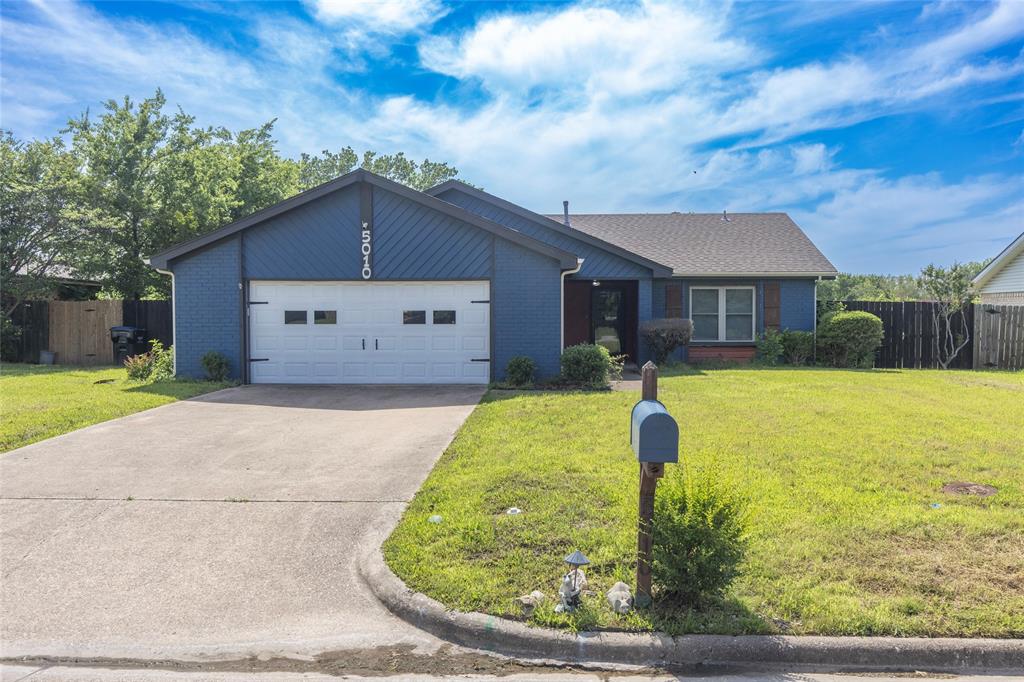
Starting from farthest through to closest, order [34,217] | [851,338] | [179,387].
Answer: [34,217]
[851,338]
[179,387]

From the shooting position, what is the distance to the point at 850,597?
12.9 feet

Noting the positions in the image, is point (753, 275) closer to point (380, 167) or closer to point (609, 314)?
point (609, 314)

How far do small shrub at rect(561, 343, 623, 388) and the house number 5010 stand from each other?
4373 mm

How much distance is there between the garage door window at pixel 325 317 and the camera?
13.8 metres

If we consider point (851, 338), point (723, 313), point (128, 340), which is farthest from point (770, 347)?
point (128, 340)

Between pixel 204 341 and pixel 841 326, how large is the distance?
15433mm

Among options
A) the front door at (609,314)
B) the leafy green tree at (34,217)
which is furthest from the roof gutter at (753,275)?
the leafy green tree at (34,217)

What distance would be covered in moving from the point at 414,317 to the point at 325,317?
1.90 metres

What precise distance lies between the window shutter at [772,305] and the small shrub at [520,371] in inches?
329

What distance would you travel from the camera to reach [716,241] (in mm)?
19703

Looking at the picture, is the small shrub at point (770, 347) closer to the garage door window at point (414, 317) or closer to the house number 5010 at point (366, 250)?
the garage door window at point (414, 317)

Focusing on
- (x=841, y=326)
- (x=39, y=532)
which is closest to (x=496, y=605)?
(x=39, y=532)

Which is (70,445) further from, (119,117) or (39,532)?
(119,117)

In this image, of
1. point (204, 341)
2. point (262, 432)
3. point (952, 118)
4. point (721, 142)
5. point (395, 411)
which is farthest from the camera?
point (721, 142)
